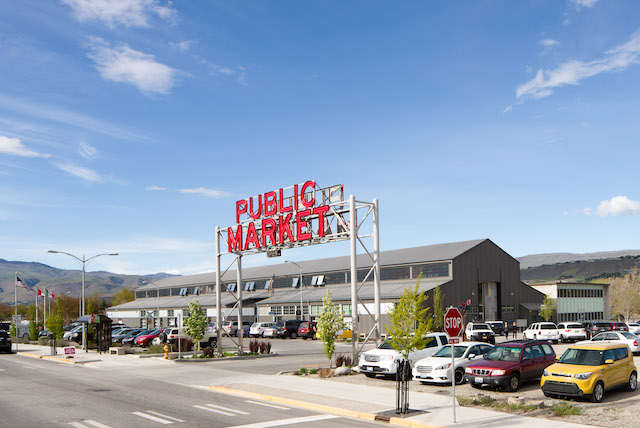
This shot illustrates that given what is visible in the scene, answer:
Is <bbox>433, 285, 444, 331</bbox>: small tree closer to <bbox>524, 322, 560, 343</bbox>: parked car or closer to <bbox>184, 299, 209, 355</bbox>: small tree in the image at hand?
<bbox>524, 322, 560, 343</bbox>: parked car

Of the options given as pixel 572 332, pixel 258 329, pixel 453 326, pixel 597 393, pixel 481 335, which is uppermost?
pixel 453 326

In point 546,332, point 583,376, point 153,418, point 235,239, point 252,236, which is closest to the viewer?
point 153,418

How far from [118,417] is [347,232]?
16.6 metres

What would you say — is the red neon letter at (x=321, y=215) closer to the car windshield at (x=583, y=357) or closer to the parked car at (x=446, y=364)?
the parked car at (x=446, y=364)

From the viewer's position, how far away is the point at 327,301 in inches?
1137

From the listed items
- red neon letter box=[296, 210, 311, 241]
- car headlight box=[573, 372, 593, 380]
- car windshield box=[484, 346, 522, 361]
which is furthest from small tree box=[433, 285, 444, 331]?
car headlight box=[573, 372, 593, 380]

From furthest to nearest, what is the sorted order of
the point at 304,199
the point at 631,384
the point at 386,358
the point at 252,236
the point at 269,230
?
the point at 252,236
the point at 269,230
the point at 304,199
the point at 386,358
the point at 631,384

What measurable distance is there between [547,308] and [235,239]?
51278mm

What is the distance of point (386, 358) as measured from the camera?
25016mm

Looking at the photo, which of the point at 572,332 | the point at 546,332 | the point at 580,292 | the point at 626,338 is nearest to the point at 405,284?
the point at 546,332

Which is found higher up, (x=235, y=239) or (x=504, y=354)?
(x=235, y=239)

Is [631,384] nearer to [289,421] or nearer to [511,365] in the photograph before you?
[511,365]

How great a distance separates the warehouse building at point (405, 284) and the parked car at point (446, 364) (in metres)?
31.4

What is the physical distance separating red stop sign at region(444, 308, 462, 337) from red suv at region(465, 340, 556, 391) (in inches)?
228
